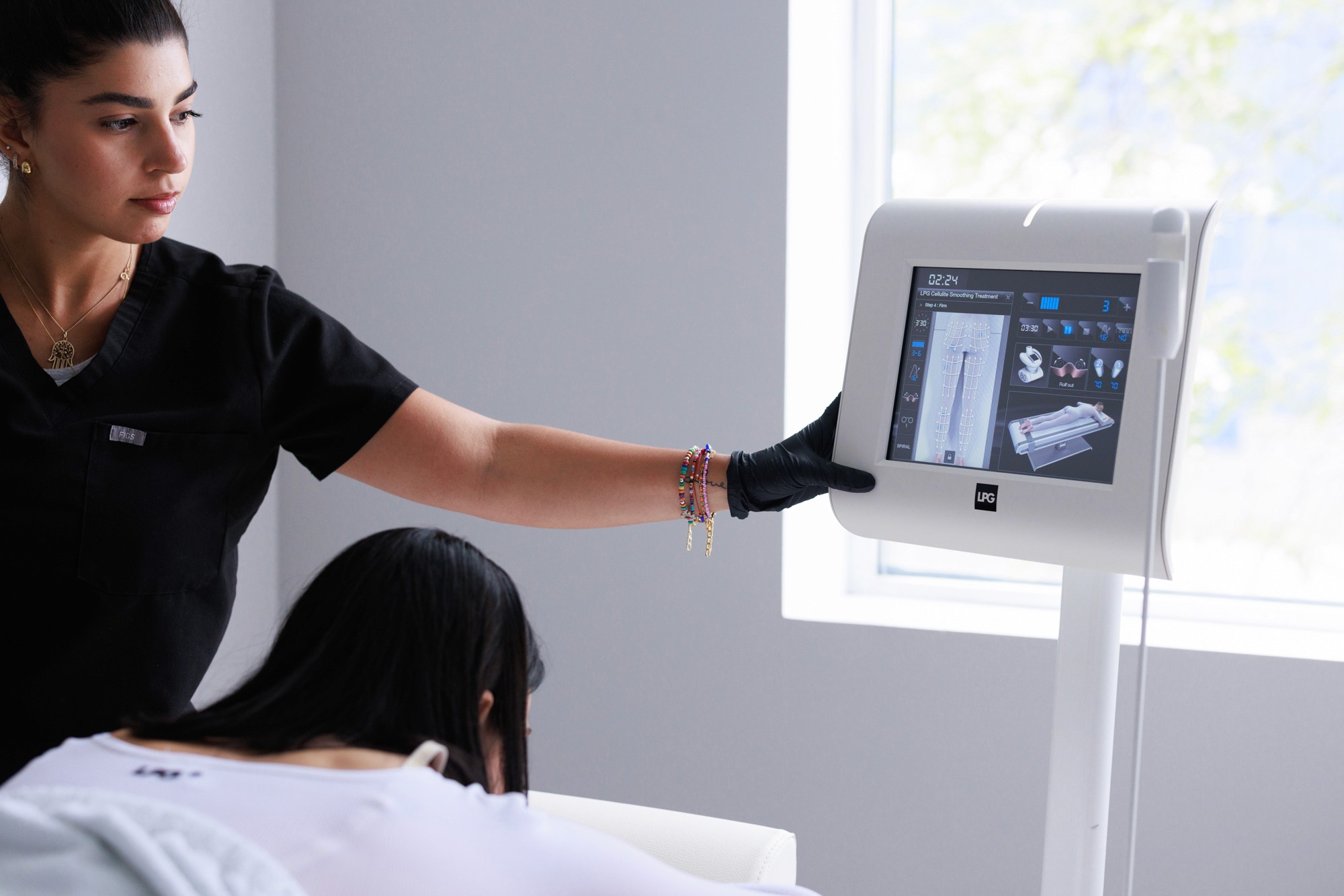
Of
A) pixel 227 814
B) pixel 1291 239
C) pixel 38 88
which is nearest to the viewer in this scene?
pixel 227 814

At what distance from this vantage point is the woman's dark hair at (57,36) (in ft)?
3.94

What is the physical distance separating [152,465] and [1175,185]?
1715 mm

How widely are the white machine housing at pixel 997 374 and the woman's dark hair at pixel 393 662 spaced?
1.50 ft

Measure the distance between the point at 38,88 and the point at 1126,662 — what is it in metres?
1.72

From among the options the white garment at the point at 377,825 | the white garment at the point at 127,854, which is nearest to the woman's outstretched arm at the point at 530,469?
the white garment at the point at 377,825

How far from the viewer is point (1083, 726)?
1217mm

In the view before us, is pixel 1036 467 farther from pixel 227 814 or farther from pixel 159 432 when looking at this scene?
pixel 159 432

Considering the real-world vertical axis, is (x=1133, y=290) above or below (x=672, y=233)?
below

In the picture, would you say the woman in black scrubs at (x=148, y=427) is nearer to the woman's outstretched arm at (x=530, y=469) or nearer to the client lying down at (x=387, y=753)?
the woman's outstretched arm at (x=530, y=469)

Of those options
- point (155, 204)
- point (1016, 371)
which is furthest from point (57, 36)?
point (1016, 371)

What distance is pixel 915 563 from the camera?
2258 millimetres

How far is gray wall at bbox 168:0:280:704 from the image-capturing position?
81.9 inches

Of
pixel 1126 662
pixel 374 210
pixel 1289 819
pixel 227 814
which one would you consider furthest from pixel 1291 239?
pixel 227 814

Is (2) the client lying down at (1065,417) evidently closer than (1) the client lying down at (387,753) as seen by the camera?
No
